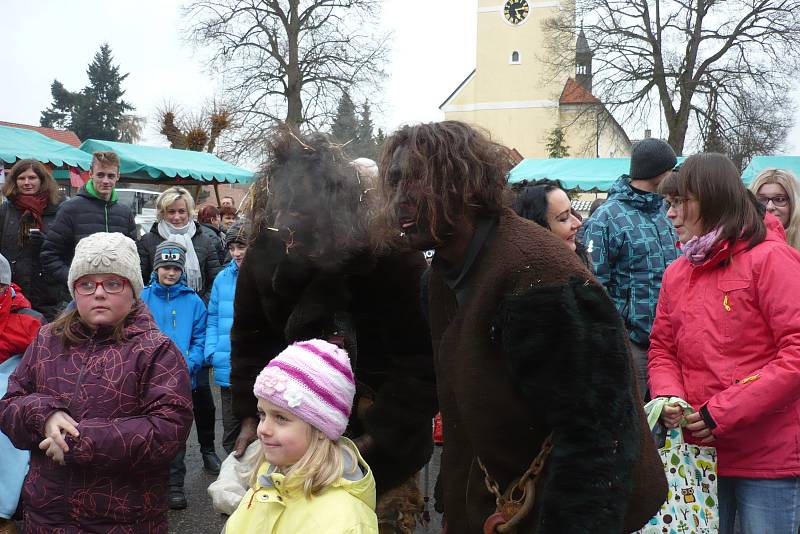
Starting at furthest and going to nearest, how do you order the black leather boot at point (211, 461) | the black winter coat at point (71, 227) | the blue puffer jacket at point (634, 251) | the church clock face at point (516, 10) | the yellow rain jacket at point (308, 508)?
the church clock face at point (516, 10), the black winter coat at point (71, 227), the black leather boot at point (211, 461), the blue puffer jacket at point (634, 251), the yellow rain jacket at point (308, 508)

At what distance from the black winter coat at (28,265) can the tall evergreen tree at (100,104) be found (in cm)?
4559

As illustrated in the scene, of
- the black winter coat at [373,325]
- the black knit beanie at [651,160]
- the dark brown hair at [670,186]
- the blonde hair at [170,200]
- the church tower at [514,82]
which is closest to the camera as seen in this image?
the black winter coat at [373,325]

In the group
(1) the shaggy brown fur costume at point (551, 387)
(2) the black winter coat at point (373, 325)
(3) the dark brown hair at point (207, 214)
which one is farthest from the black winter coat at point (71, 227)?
(1) the shaggy brown fur costume at point (551, 387)

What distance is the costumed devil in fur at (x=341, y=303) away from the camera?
7.29 feet

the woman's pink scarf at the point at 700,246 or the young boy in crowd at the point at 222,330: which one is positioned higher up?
the woman's pink scarf at the point at 700,246

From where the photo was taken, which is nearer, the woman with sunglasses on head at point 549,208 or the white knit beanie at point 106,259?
the white knit beanie at point 106,259

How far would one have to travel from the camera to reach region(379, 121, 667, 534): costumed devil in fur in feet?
5.07

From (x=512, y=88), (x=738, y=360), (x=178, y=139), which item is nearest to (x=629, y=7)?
(x=178, y=139)

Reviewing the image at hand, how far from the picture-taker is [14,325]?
380 cm

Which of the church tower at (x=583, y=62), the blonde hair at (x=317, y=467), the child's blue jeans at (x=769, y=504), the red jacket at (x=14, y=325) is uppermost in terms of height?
the church tower at (x=583, y=62)

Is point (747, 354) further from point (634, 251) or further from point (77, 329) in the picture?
point (77, 329)

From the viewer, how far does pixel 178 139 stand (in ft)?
77.2

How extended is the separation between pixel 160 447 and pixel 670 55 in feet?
74.0

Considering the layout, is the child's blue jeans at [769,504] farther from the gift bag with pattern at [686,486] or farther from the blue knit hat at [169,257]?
the blue knit hat at [169,257]
